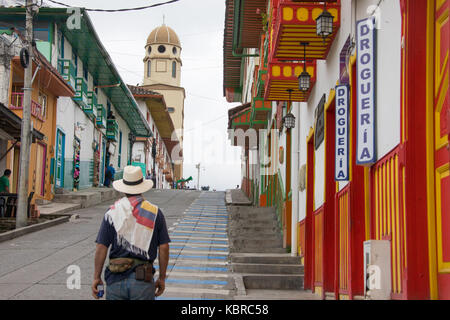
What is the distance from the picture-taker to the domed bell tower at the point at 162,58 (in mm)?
72750

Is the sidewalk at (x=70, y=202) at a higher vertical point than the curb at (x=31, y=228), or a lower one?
higher

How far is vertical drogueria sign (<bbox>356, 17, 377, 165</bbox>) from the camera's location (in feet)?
18.7

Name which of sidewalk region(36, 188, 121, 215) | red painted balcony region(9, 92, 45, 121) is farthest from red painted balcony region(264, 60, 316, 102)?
red painted balcony region(9, 92, 45, 121)

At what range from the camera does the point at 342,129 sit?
710 centimetres

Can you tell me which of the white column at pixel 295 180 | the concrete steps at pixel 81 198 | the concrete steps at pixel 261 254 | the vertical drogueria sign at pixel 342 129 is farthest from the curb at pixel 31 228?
the vertical drogueria sign at pixel 342 129

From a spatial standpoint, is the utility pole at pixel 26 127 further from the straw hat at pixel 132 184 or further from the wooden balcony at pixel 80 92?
the straw hat at pixel 132 184

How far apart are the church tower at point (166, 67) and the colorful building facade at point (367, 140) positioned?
5949 cm

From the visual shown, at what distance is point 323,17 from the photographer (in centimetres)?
733

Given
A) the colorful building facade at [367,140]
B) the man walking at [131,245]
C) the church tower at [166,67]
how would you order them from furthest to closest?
the church tower at [166,67], the man walking at [131,245], the colorful building facade at [367,140]

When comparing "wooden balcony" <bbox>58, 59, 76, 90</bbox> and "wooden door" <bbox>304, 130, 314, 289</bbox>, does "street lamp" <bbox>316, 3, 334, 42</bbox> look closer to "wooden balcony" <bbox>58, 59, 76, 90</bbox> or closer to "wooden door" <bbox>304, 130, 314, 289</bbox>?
"wooden door" <bbox>304, 130, 314, 289</bbox>

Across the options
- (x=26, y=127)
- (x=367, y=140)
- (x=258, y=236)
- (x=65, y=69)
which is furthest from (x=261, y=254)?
(x=65, y=69)
